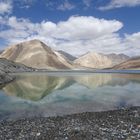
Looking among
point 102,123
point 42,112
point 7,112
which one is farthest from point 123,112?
point 7,112

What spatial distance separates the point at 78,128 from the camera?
74.6 feet

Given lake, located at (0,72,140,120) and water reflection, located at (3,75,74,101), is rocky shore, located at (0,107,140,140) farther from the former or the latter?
water reflection, located at (3,75,74,101)

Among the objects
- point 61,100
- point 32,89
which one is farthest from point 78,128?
point 32,89

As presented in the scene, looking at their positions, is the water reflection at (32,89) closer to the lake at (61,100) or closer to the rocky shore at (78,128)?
the lake at (61,100)

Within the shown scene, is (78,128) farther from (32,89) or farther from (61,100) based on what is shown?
(32,89)

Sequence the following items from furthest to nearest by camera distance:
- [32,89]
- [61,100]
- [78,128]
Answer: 1. [32,89]
2. [61,100]
3. [78,128]

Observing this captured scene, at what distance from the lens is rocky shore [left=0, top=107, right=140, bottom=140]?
66.8ft

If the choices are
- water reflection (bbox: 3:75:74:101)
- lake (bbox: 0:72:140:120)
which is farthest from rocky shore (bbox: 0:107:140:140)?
water reflection (bbox: 3:75:74:101)

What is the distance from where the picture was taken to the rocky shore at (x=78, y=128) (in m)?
20.4

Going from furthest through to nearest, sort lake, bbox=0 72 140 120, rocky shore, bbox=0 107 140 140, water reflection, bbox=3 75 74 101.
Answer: water reflection, bbox=3 75 74 101 → lake, bbox=0 72 140 120 → rocky shore, bbox=0 107 140 140

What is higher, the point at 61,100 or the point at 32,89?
the point at 61,100

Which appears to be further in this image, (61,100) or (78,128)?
(61,100)

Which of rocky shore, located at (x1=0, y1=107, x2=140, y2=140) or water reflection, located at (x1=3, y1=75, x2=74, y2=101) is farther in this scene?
water reflection, located at (x1=3, y1=75, x2=74, y2=101)

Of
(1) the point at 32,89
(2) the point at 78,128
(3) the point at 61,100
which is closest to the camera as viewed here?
(2) the point at 78,128
